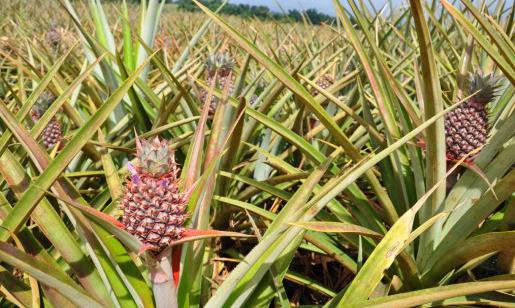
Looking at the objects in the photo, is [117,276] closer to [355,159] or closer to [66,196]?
[66,196]

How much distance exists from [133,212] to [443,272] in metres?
0.64

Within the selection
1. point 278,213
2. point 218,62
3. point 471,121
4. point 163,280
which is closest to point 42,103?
point 218,62

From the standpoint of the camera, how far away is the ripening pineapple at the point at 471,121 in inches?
40.6

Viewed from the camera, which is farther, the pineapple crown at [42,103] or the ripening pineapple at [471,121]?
the pineapple crown at [42,103]

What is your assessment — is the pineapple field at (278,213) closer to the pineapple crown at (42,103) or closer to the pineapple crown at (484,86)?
the pineapple crown at (484,86)

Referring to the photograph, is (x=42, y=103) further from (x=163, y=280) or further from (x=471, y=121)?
(x=471, y=121)

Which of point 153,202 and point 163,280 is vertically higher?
point 153,202

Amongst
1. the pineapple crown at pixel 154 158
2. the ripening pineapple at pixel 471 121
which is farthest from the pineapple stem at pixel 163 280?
the ripening pineapple at pixel 471 121

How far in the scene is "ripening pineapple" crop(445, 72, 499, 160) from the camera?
103cm

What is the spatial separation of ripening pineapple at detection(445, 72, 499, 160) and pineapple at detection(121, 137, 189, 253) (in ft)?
2.35

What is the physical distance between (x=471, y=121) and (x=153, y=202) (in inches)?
30.7


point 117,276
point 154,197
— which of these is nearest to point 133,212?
point 154,197

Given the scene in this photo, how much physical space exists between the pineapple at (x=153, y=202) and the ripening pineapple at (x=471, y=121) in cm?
72

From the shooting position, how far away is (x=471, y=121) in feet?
3.41
